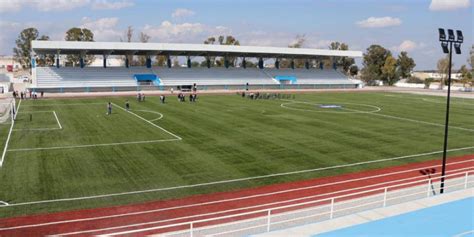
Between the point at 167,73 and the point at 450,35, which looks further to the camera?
the point at 167,73

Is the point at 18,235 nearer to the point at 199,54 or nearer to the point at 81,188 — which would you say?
the point at 81,188

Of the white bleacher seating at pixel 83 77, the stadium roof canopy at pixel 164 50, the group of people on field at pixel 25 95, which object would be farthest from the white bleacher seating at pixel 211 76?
the group of people on field at pixel 25 95

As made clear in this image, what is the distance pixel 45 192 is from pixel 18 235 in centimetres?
441

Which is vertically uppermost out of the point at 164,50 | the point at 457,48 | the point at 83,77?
the point at 164,50

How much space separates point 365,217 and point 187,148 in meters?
15.1

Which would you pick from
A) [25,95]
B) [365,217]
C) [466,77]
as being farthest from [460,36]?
[466,77]

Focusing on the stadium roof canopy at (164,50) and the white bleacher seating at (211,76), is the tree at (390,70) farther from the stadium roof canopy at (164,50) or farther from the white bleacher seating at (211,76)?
the white bleacher seating at (211,76)

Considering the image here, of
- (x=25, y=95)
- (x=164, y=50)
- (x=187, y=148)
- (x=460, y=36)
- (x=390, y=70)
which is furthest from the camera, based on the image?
(x=390, y=70)

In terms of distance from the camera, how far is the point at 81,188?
61.5 ft

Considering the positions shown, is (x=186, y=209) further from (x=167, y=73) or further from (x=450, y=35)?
(x=167, y=73)

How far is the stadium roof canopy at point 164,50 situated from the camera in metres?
68.8

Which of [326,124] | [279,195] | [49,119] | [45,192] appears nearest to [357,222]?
[279,195]

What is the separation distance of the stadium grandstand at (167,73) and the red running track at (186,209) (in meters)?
55.8

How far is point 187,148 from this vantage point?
2672 centimetres
